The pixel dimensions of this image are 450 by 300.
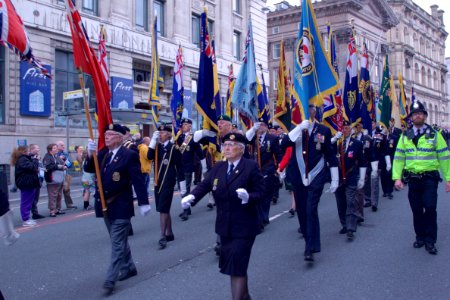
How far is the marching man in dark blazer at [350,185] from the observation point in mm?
7770

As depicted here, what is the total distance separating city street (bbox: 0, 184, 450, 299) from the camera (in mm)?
5230

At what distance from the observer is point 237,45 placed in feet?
119

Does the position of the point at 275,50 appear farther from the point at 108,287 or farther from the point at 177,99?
the point at 108,287

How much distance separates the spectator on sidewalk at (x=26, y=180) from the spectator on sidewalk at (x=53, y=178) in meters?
0.81

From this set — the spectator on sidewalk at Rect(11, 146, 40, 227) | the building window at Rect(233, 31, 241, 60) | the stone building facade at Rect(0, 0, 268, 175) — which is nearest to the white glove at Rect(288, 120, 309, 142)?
the spectator on sidewalk at Rect(11, 146, 40, 227)

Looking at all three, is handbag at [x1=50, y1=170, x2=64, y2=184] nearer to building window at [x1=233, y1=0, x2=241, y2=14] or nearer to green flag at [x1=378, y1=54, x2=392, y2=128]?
green flag at [x1=378, y1=54, x2=392, y2=128]

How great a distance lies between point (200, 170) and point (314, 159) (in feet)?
27.2

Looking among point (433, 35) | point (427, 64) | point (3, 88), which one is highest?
point (433, 35)

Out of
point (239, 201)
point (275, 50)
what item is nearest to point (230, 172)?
point (239, 201)

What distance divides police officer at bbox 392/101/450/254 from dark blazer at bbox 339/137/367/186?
1285mm

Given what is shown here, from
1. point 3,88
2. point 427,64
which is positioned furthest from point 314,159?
point 427,64

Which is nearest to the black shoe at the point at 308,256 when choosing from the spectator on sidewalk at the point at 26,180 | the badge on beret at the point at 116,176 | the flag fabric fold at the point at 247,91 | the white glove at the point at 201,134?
the badge on beret at the point at 116,176

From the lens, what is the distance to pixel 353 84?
10500 mm

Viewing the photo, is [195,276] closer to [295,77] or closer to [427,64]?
[295,77]
